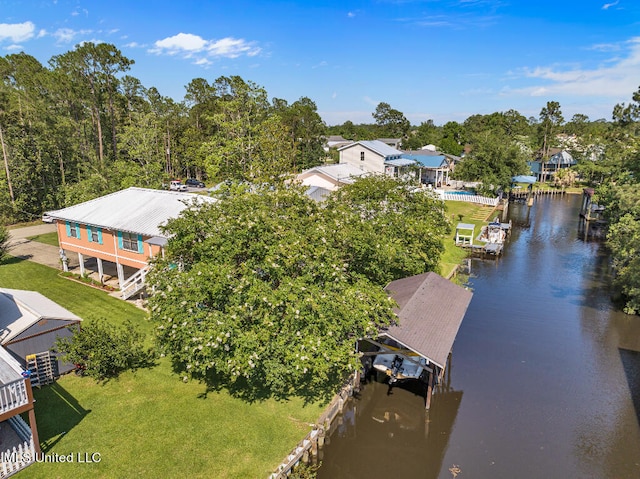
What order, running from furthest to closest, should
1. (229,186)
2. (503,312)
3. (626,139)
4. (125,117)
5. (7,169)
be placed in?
(125,117)
(626,139)
(7,169)
(229,186)
(503,312)

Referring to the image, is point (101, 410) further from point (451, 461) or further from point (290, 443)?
point (451, 461)

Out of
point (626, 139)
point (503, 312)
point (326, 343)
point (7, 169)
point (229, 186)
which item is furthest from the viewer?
point (626, 139)

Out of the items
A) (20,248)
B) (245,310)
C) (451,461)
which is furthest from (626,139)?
(20,248)

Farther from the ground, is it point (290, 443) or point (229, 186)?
point (229, 186)

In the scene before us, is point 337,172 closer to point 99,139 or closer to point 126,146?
point 126,146

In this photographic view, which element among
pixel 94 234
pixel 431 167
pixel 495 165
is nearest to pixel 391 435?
pixel 94 234

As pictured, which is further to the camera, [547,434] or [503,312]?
[503,312]

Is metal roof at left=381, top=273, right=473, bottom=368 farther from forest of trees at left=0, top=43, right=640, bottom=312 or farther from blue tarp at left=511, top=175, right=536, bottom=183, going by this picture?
blue tarp at left=511, top=175, right=536, bottom=183

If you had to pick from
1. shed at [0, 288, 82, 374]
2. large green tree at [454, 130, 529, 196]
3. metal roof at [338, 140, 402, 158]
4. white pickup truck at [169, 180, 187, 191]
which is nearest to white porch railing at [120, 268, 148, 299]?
shed at [0, 288, 82, 374]
